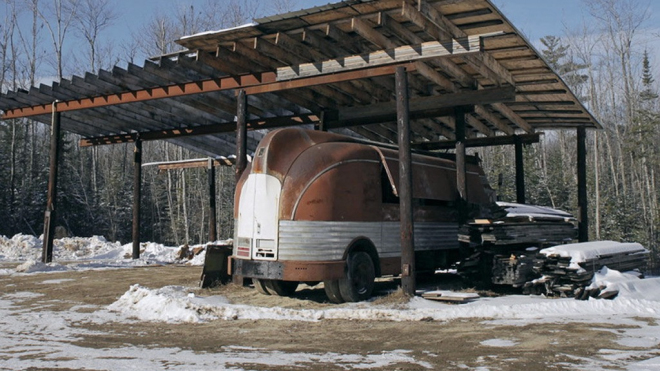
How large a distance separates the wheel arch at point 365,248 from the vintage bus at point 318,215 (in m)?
0.02

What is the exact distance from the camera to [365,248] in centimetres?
1087

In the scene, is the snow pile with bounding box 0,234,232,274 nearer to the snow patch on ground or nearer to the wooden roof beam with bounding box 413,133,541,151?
the wooden roof beam with bounding box 413,133,541,151

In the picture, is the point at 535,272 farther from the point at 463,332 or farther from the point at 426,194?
the point at 463,332

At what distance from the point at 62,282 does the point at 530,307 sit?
11437 mm

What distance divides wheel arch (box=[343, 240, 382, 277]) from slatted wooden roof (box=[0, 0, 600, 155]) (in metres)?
3.44

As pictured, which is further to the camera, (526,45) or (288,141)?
(526,45)

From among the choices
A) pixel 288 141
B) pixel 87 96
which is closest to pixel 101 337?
pixel 288 141

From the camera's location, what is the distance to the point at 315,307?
10.1 m

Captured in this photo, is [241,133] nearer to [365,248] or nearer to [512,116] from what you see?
[365,248]

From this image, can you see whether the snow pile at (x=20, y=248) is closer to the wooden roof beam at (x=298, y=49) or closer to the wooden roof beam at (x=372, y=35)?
the wooden roof beam at (x=298, y=49)

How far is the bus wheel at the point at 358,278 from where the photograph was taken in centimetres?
1022

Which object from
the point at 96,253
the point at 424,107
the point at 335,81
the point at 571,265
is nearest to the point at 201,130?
the point at 424,107

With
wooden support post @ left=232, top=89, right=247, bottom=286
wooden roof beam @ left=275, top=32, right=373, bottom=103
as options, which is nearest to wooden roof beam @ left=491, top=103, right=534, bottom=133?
wooden roof beam @ left=275, top=32, right=373, bottom=103

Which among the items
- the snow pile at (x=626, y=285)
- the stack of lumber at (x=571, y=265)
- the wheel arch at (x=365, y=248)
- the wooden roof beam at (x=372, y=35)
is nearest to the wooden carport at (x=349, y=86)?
the wooden roof beam at (x=372, y=35)
